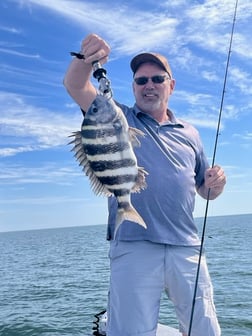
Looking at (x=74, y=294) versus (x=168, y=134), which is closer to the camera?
(x=168, y=134)

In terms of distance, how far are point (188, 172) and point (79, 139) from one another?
1.42 metres

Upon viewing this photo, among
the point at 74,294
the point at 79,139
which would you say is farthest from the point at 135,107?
the point at 74,294

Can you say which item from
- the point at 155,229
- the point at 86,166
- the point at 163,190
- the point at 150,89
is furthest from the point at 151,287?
the point at 150,89

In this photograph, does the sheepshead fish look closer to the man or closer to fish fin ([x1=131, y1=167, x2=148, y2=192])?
fish fin ([x1=131, y1=167, x2=148, y2=192])

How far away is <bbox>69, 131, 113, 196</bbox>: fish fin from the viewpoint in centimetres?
285

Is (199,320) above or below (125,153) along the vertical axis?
below

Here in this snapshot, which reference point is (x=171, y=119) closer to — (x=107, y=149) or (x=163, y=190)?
(x=163, y=190)

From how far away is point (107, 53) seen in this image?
3.03 m

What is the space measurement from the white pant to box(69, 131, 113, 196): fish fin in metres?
0.91

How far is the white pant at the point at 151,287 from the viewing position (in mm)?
3609

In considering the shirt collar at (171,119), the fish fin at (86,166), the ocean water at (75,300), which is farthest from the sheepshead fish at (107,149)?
the ocean water at (75,300)

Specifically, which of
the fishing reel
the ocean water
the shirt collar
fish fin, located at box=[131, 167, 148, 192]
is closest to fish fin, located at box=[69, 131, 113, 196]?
fish fin, located at box=[131, 167, 148, 192]

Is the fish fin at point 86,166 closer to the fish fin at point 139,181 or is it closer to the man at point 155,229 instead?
the fish fin at point 139,181

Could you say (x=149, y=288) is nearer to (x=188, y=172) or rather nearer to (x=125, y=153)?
(x=188, y=172)
